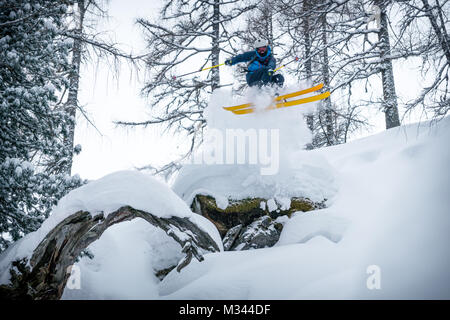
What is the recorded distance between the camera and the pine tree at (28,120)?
3.46 meters

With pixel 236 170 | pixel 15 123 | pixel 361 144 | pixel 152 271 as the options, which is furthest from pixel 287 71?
pixel 15 123

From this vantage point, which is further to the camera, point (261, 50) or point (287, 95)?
point (261, 50)

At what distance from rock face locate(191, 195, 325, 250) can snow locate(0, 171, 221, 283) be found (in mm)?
1088

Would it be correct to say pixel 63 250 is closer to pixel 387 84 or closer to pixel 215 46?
pixel 215 46

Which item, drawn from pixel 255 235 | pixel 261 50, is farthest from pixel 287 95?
pixel 255 235

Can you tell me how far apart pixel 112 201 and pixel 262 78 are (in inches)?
166

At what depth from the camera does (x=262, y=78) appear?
5.42 meters

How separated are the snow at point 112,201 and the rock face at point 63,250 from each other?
2.7 inches

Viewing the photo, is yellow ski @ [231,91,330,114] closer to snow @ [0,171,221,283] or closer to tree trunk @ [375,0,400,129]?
tree trunk @ [375,0,400,129]

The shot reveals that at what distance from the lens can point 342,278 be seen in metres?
2.16

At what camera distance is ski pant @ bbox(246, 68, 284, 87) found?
17.6 ft

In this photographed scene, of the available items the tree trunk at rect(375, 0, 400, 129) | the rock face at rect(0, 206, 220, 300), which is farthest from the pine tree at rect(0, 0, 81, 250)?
the tree trunk at rect(375, 0, 400, 129)

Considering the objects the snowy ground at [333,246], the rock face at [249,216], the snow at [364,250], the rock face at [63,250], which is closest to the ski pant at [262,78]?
the snowy ground at [333,246]
